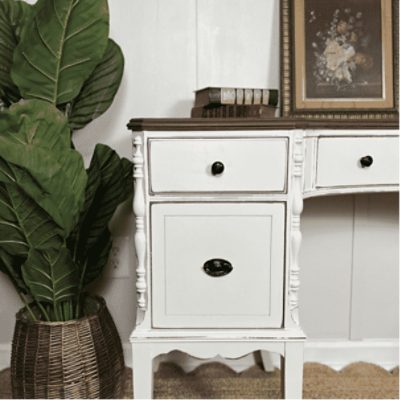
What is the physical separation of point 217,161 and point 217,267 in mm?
269

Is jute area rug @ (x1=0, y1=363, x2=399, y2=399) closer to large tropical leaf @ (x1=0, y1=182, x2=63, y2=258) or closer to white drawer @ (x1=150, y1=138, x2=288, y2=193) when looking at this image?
large tropical leaf @ (x1=0, y1=182, x2=63, y2=258)

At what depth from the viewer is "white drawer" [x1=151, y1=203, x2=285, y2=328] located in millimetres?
1285

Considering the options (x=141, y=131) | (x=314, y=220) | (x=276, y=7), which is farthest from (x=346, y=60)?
(x=141, y=131)

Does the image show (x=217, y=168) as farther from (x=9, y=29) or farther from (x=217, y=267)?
(x=9, y=29)

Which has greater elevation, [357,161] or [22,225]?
[357,161]

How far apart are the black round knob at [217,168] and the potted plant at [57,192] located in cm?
32

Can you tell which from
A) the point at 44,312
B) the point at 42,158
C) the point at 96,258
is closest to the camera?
the point at 42,158

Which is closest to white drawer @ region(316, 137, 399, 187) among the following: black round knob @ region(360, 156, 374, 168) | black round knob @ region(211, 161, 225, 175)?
black round knob @ region(360, 156, 374, 168)

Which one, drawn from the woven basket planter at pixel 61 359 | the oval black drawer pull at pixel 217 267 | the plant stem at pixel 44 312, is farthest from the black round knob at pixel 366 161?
the plant stem at pixel 44 312

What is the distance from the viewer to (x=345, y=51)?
66.6 inches

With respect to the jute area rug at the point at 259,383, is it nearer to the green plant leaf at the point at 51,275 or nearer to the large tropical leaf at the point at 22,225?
the green plant leaf at the point at 51,275

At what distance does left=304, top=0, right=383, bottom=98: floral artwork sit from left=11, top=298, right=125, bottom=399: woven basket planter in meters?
1.02

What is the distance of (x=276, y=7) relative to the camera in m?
1.70

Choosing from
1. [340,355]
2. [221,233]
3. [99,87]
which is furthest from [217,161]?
[340,355]
